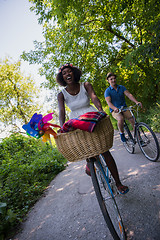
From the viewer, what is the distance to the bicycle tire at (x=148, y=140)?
Result: 10.6 feet

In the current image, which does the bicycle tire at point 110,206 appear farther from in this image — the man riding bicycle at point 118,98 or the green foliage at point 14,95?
the green foliage at point 14,95

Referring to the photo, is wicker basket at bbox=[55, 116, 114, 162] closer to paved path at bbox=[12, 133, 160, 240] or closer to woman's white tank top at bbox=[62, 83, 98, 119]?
woman's white tank top at bbox=[62, 83, 98, 119]

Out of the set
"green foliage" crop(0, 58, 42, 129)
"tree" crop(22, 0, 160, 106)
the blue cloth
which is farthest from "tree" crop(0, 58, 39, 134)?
the blue cloth

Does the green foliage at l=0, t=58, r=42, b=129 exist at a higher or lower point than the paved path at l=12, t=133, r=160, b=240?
higher

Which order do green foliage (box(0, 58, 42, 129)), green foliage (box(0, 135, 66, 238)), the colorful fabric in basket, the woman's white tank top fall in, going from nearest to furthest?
the colorful fabric in basket → the woman's white tank top → green foliage (box(0, 135, 66, 238)) → green foliage (box(0, 58, 42, 129))

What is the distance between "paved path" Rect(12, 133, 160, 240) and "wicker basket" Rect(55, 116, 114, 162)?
1093 millimetres

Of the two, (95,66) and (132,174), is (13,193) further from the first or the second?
(95,66)

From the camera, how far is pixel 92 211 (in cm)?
247

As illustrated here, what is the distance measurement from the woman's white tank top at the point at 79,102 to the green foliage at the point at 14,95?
20.1 metres

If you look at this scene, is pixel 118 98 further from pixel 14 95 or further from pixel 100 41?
pixel 14 95

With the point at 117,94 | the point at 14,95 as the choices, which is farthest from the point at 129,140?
the point at 14,95

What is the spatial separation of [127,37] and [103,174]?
6642 millimetres

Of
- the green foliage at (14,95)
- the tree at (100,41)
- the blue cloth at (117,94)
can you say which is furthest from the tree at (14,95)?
the blue cloth at (117,94)

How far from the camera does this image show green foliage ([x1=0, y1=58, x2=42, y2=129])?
2032cm
